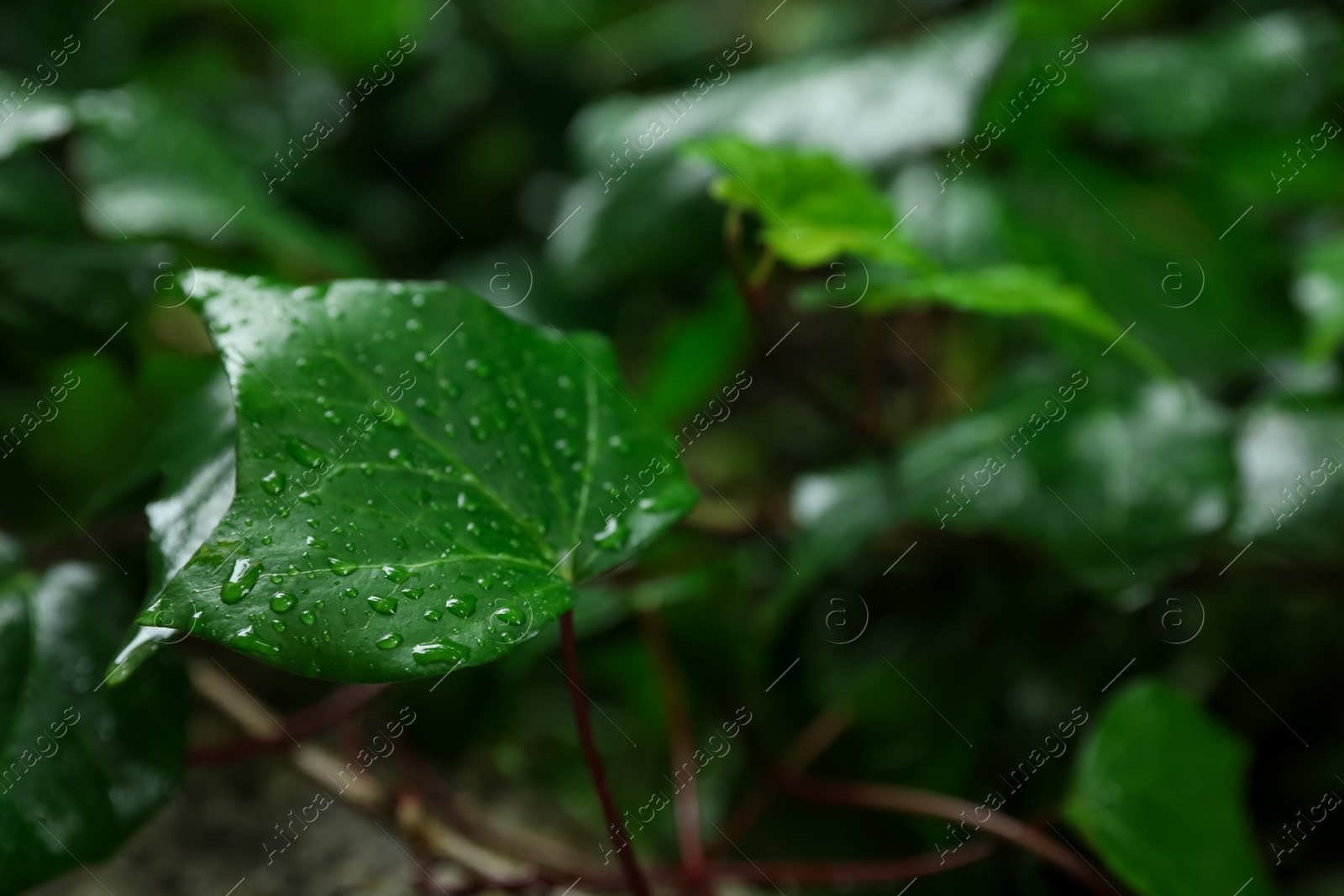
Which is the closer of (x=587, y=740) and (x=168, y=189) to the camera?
(x=587, y=740)

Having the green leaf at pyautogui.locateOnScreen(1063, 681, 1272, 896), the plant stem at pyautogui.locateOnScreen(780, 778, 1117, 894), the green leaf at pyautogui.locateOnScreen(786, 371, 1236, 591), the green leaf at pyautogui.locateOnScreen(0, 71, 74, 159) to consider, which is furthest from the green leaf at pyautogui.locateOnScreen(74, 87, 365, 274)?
the green leaf at pyautogui.locateOnScreen(1063, 681, 1272, 896)

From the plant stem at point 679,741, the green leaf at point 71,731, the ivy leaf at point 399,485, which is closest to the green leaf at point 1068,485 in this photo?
the plant stem at point 679,741

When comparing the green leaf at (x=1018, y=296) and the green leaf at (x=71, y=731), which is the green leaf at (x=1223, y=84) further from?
the green leaf at (x=71, y=731)

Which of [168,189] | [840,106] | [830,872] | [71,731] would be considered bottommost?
[830,872]

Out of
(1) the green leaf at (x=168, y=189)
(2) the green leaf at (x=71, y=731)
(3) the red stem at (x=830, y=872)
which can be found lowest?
(3) the red stem at (x=830, y=872)

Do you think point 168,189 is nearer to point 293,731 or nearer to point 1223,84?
point 293,731

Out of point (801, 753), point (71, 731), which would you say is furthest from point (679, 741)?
point (71, 731)

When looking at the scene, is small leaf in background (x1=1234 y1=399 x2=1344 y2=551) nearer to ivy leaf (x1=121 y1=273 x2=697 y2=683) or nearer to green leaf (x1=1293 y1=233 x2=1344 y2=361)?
green leaf (x1=1293 y1=233 x2=1344 y2=361)
